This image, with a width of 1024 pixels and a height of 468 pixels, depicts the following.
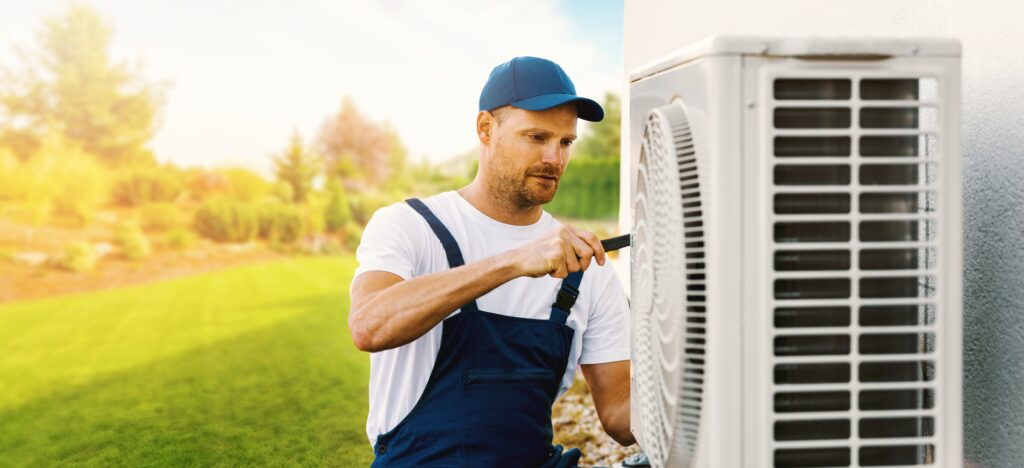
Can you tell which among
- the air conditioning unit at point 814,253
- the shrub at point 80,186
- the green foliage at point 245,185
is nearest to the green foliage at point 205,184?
the green foliage at point 245,185

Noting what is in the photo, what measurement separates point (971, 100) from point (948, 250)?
0.37 meters

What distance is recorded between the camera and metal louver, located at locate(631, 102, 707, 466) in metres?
0.86

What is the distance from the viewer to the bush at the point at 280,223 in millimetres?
9305

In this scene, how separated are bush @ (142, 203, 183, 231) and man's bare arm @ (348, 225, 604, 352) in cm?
773

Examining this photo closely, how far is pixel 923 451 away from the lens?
91cm

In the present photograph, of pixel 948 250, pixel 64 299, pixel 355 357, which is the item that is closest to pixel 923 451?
pixel 948 250

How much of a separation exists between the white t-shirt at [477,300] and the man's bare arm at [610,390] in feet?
0.06

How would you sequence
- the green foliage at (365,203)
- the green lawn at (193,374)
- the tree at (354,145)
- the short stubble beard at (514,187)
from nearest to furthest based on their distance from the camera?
the short stubble beard at (514,187), the green lawn at (193,374), the tree at (354,145), the green foliage at (365,203)

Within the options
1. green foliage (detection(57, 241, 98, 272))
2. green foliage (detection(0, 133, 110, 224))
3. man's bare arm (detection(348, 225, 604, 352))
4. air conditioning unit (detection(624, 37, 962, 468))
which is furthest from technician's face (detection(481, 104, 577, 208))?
green foliage (detection(57, 241, 98, 272))

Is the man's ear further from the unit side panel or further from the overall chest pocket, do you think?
the unit side panel

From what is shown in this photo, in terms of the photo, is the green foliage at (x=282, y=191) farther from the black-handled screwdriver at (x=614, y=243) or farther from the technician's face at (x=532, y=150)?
the black-handled screwdriver at (x=614, y=243)

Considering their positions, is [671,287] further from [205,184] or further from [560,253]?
[205,184]

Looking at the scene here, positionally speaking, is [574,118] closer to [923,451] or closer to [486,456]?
[486,456]

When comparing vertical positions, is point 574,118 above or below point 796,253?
above
